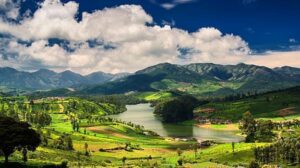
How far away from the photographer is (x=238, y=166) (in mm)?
146750

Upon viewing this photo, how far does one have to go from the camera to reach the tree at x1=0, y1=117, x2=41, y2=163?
8450 centimetres

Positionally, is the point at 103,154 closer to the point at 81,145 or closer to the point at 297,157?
the point at 81,145

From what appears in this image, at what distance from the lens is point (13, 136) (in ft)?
281

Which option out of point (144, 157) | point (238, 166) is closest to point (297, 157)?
point (238, 166)

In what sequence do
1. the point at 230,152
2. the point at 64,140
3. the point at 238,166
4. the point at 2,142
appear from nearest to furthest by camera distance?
the point at 2,142 < the point at 238,166 < the point at 230,152 < the point at 64,140

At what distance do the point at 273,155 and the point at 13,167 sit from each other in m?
106

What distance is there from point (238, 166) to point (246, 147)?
33446mm

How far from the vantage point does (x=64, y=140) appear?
7411 inches

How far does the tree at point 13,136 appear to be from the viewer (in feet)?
277

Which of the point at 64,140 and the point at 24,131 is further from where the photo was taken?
the point at 64,140

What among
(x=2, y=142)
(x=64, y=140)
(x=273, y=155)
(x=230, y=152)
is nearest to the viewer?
(x=2, y=142)

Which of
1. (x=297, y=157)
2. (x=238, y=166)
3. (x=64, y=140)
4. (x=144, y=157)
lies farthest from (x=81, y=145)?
(x=297, y=157)

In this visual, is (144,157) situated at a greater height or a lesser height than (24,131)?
lesser

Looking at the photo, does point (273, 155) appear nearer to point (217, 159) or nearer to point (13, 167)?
point (217, 159)
